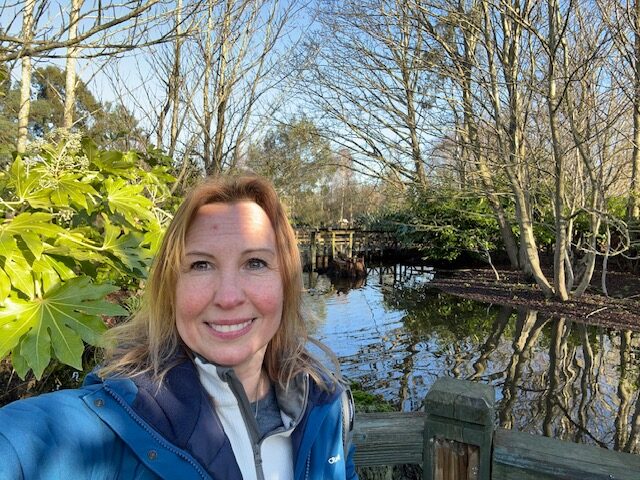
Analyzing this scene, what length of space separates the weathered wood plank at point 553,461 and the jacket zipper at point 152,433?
0.90m

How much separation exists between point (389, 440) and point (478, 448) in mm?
273

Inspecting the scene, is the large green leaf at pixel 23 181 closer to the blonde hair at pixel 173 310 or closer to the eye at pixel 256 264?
the blonde hair at pixel 173 310

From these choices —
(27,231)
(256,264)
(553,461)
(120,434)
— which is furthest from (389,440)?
(27,231)

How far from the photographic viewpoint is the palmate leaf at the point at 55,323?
125 centimetres

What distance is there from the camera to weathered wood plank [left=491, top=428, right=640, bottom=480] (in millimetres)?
1252

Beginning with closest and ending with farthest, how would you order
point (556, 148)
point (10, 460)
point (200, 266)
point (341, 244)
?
point (10, 460), point (200, 266), point (556, 148), point (341, 244)

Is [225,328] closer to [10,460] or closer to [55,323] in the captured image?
[10,460]

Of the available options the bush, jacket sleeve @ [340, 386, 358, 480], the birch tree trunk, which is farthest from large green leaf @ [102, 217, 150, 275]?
the birch tree trunk

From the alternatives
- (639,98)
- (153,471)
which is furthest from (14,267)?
(639,98)

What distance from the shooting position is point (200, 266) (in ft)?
3.63

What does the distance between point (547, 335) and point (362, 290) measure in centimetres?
749

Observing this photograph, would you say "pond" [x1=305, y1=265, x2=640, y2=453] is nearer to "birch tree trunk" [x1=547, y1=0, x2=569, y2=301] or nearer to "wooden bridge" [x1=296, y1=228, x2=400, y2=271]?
"birch tree trunk" [x1=547, y1=0, x2=569, y2=301]

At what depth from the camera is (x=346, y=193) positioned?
38094 millimetres

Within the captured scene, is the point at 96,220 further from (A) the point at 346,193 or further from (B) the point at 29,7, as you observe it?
(A) the point at 346,193
